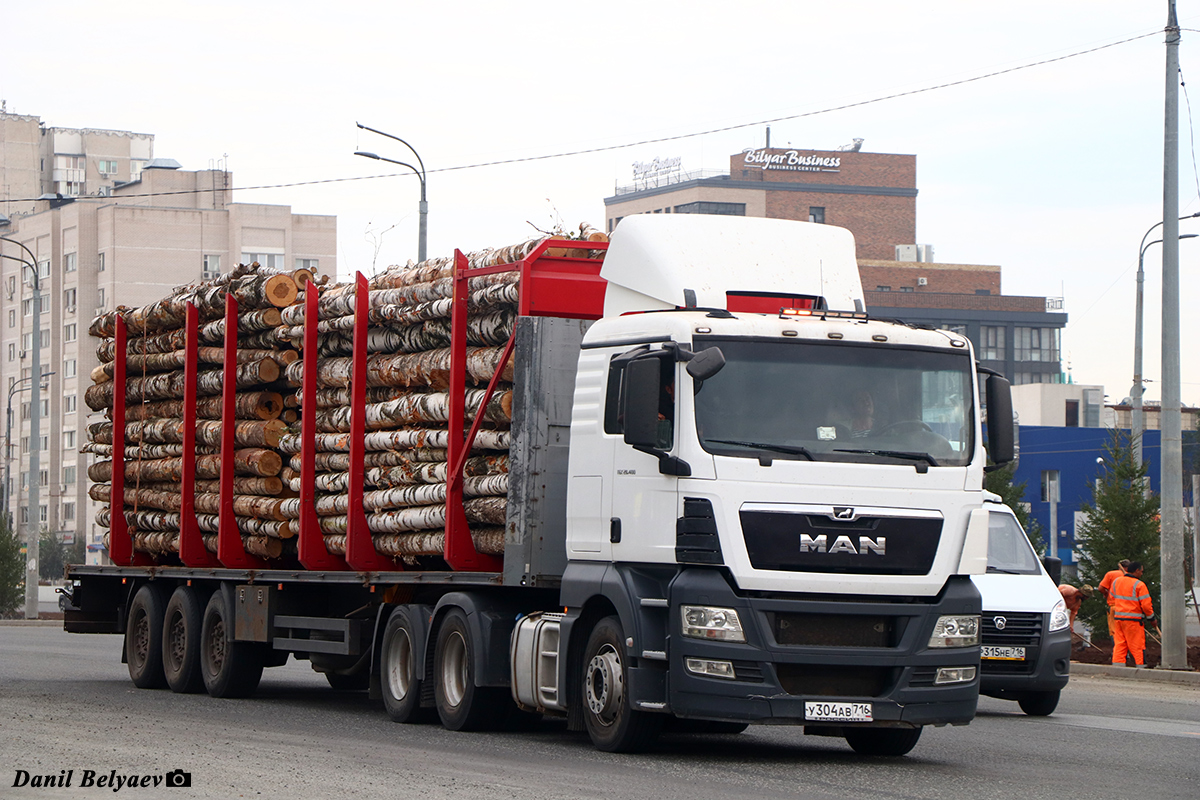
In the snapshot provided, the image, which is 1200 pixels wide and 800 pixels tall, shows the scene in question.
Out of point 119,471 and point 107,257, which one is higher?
point 107,257

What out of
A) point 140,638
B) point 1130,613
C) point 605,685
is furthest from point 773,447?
point 1130,613

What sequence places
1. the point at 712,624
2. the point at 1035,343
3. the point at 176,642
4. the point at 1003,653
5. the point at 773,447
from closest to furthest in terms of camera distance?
1. the point at 712,624
2. the point at 773,447
3. the point at 1003,653
4. the point at 176,642
5. the point at 1035,343

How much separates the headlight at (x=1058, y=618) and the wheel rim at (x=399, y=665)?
6.22 m

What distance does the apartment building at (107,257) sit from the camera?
10300cm

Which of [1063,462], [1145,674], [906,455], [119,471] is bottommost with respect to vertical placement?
[1145,674]

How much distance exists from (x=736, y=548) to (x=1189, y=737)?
5.44 meters

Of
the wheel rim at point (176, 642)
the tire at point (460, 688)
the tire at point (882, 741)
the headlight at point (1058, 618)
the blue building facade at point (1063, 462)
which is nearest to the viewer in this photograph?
the tire at point (882, 741)

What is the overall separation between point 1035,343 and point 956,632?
412 feet

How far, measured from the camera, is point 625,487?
11578 mm

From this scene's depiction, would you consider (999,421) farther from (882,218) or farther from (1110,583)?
(882,218)

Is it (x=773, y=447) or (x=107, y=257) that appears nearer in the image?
(x=773, y=447)

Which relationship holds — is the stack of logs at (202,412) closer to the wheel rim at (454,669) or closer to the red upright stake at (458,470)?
the wheel rim at (454,669)

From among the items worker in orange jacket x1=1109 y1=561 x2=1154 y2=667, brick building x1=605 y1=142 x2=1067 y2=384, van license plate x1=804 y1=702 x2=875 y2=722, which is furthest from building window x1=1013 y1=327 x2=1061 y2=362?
van license plate x1=804 y1=702 x2=875 y2=722

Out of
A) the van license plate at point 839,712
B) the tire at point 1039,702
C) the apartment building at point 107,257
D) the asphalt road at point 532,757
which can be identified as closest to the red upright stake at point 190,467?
the asphalt road at point 532,757
